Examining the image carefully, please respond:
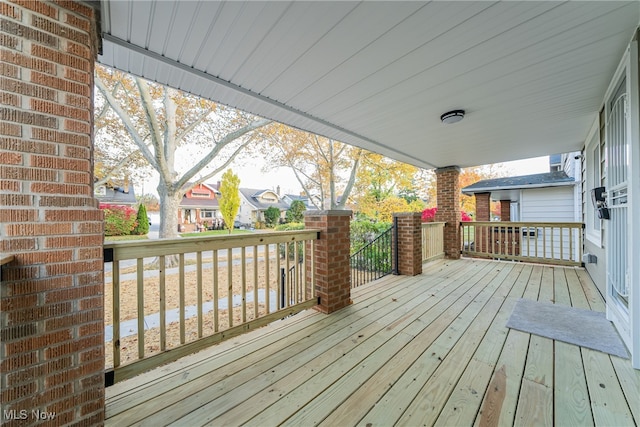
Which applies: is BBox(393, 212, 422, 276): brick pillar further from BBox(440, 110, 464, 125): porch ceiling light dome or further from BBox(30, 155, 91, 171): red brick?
BBox(30, 155, 91, 171): red brick

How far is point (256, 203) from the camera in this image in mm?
27578

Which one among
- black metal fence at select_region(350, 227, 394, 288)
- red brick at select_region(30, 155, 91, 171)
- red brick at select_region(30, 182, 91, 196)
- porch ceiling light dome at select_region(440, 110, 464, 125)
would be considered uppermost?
porch ceiling light dome at select_region(440, 110, 464, 125)

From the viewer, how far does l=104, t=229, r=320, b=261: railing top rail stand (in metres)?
1.59

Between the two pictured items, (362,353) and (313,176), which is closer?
(362,353)

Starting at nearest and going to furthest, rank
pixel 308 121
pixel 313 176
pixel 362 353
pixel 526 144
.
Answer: pixel 362 353, pixel 308 121, pixel 526 144, pixel 313 176

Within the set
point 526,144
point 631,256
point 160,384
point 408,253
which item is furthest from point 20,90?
point 526,144

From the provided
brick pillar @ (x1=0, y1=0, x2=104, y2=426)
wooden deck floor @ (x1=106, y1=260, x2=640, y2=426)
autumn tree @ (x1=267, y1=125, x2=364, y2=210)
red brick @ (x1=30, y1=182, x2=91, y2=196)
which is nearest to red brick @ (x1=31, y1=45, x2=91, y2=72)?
brick pillar @ (x1=0, y1=0, x2=104, y2=426)

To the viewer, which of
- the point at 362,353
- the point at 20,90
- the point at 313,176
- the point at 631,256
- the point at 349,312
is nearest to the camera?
the point at 20,90

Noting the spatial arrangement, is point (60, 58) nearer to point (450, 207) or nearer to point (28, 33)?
point (28, 33)

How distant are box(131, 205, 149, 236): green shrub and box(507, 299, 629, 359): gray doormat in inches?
650

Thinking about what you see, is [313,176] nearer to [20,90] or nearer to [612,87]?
[612,87]

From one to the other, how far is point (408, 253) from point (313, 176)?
28.8 ft

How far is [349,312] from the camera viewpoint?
9.32 feet

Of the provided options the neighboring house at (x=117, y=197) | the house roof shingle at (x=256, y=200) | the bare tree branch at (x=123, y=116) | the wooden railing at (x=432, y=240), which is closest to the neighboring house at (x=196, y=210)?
the house roof shingle at (x=256, y=200)
